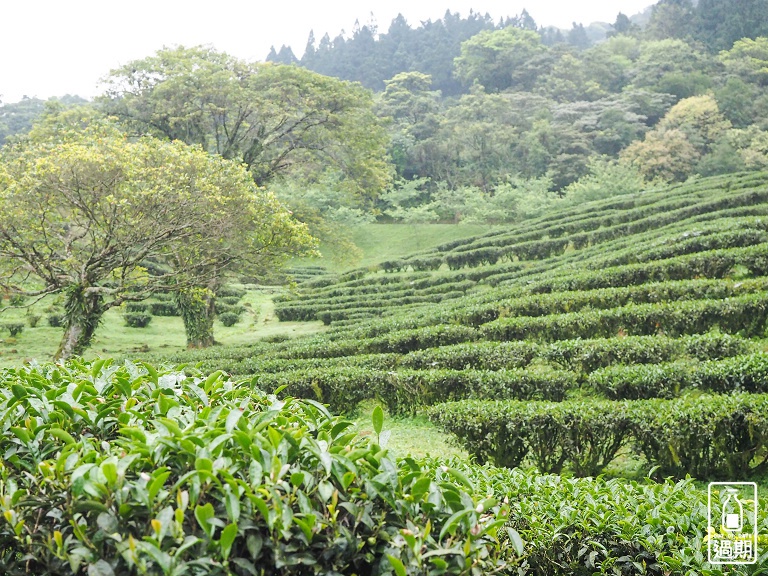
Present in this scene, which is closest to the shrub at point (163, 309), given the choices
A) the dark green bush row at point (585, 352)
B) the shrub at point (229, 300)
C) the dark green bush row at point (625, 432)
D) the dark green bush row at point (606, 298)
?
the shrub at point (229, 300)

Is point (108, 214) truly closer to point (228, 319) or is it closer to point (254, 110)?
point (254, 110)

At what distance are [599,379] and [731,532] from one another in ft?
15.6

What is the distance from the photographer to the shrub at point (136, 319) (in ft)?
67.9

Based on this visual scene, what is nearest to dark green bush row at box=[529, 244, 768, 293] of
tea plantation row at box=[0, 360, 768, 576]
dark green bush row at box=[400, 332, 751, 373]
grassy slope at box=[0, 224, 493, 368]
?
dark green bush row at box=[400, 332, 751, 373]

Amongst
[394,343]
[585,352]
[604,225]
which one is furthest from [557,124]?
[585,352]

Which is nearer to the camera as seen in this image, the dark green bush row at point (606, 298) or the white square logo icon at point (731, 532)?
the white square logo icon at point (731, 532)

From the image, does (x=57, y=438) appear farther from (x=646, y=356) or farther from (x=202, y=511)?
(x=646, y=356)

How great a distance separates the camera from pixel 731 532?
2828 mm

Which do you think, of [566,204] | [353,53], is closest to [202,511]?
[566,204]

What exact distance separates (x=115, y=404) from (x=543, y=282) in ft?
43.3

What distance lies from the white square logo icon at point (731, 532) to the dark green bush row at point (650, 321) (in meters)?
7.32

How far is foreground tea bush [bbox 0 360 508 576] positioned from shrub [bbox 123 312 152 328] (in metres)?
19.8

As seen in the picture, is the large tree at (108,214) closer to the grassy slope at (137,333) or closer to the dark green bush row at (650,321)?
the grassy slope at (137,333)

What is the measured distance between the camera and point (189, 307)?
1738 cm
